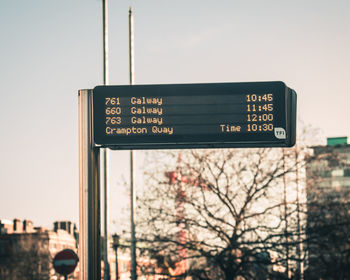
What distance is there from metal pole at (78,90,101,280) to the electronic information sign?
20cm

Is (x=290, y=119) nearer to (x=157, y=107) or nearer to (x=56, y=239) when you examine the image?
(x=157, y=107)

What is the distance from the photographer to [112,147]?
7.55 meters

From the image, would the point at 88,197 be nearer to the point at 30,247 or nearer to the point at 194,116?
the point at 194,116

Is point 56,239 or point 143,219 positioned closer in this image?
point 143,219

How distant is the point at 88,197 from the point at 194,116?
1483 mm

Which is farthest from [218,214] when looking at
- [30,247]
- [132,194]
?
[30,247]

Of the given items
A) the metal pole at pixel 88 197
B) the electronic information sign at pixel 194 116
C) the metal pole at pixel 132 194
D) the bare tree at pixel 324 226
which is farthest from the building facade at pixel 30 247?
the electronic information sign at pixel 194 116

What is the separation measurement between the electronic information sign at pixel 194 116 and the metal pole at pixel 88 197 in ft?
0.64

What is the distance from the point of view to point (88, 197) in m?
7.70

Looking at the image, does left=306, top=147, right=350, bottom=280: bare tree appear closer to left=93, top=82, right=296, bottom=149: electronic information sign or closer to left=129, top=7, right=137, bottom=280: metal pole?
left=129, top=7, right=137, bottom=280: metal pole

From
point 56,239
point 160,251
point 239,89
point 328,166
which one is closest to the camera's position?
point 239,89

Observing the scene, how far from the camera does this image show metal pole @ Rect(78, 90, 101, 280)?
7.58 metres

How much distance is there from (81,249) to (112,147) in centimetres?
117

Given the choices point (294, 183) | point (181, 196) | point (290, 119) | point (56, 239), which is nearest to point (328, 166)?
point (294, 183)
